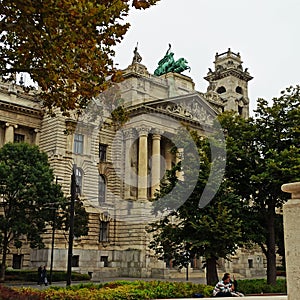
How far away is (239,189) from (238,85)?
172ft

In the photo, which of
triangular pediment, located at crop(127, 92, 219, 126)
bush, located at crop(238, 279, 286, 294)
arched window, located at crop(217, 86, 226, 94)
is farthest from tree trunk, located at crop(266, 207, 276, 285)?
arched window, located at crop(217, 86, 226, 94)

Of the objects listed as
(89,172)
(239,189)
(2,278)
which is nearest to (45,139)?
(89,172)

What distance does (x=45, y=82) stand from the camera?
1246 centimetres

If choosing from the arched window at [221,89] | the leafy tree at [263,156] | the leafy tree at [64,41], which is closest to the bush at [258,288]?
the leafy tree at [263,156]

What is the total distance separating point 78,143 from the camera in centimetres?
5144

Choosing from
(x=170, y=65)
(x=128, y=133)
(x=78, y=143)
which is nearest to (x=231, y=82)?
(x=170, y=65)

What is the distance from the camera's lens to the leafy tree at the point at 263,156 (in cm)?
2650

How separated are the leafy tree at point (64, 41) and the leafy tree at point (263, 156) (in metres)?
15.1

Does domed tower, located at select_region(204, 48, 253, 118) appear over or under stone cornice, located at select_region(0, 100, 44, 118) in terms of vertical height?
over

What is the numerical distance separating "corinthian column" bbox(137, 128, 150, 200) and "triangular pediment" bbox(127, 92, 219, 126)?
2462 millimetres

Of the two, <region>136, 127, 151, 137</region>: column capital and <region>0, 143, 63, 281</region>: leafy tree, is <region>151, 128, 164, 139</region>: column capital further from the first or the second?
<region>0, 143, 63, 281</region>: leafy tree

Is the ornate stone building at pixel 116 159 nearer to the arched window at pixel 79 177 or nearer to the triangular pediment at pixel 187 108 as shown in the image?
the triangular pediment at pixel 187 108

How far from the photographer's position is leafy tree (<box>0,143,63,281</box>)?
37.1 metres

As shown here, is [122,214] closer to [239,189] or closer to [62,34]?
[239,189]
